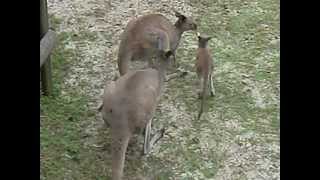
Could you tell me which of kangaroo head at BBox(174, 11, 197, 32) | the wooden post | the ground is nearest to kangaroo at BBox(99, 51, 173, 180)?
the ground

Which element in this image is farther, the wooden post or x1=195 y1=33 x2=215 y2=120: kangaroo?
x1=195 y1=33 x2=215 y2=120: kangaroo

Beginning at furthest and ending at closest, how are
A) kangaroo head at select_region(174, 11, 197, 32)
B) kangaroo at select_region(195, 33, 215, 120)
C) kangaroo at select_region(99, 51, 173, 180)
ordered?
kangaroo head at select_region(174, 11, 197, 32) < kangaroo at select_region(195, 33, 215, 120) < kangaroo at select_region(99, 51, 173, 180)

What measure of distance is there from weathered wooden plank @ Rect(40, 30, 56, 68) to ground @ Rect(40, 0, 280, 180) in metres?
0.40

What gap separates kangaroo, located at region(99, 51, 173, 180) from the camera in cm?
311

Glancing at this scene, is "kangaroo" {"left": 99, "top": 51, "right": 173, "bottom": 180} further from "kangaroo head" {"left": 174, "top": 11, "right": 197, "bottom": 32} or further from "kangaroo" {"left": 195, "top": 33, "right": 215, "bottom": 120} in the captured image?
"kangaroo head" {"left": 174, "top": 11, "right": 197, "bottom": 32}

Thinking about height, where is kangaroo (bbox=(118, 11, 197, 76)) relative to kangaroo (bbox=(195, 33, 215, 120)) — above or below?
above

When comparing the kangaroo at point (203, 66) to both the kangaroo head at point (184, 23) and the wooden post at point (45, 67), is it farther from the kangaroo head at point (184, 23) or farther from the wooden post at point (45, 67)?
the wooden post at point (45, 67)

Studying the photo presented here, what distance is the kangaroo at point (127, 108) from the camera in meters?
3.11

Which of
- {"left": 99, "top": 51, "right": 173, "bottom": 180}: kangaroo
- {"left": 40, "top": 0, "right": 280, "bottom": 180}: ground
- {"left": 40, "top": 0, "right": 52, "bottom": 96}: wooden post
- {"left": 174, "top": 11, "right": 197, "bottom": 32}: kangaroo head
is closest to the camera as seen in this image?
{"left": 99, "top": 51, "right": 173, "bottom": 180}: kangaroo

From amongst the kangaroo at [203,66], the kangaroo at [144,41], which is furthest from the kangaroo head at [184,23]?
the kangaroo at [203,66]

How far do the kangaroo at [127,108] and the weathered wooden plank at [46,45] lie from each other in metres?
0.47

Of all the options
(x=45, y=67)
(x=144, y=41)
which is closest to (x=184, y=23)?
(x=144, y=41)

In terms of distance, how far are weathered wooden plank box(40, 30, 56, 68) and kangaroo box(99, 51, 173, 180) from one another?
47 centimetres

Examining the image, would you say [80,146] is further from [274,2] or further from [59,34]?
[274,2]
